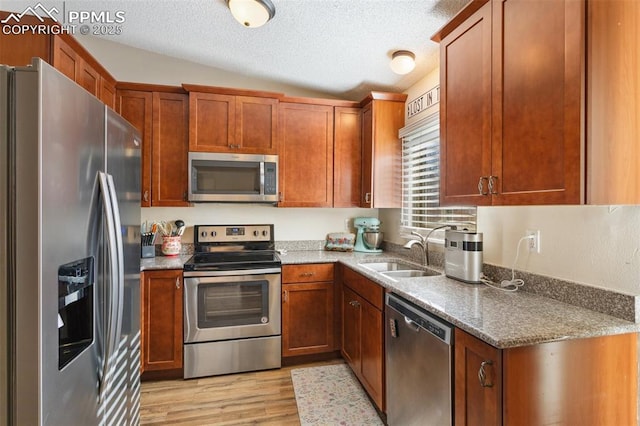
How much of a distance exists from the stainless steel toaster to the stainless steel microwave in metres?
1.58

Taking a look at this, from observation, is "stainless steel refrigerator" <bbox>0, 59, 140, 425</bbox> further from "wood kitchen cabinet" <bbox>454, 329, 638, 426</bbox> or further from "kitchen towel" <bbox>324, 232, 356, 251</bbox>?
"kitchen towel" <bbox>324, 232, 356, 251</bbox>

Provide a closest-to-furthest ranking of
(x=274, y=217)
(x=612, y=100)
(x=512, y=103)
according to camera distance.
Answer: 1. (x=612, y=100)
2. (x=512, y=103)
3. (x=274, y=217)

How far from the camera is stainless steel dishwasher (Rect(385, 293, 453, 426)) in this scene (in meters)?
1.27

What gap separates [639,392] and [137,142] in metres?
2.41

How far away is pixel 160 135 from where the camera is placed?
2621mm

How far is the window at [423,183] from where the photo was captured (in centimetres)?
227

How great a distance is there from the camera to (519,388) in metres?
1.00

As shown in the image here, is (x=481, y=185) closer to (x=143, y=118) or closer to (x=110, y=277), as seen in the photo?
(x=110, y=277)

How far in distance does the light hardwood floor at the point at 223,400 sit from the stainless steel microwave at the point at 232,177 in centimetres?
147

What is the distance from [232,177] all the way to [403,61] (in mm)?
1685

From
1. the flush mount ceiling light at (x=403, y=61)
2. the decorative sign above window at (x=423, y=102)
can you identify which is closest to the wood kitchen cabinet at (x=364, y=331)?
the decorative sign above window at (x=423, y=102)

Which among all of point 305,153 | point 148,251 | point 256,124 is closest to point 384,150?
point 305,153

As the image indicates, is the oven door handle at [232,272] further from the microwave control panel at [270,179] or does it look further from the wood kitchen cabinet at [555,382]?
the wood kitchen cabinet at [555,382]

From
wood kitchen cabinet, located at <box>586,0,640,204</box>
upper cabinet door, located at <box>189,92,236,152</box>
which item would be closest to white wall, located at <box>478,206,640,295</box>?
wood kitchen cabinet, located at <box>586,0,640,204</box>
